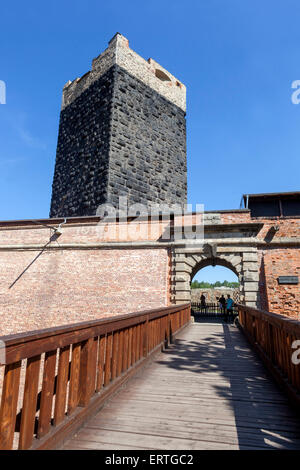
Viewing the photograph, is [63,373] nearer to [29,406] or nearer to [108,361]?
[29,406]

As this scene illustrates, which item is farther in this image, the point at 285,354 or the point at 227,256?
the point at 227,256

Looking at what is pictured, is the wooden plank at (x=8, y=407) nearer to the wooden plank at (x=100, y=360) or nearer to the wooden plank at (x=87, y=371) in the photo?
the wooden plank at (x=87, y=371)

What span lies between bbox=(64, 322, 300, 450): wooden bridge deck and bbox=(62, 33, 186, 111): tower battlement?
15.4m

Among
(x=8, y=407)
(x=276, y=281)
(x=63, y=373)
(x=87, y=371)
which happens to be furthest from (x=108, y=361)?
(x=276, y=281)

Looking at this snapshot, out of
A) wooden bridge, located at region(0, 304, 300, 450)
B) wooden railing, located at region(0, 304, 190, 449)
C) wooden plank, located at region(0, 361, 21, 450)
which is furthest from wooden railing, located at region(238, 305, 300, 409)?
wooden plank, located at region(0, 361, 21, 450)

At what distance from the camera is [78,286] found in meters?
11.9

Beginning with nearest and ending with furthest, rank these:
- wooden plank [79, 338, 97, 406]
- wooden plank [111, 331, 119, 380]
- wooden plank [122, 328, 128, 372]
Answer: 1. wooden plank [79, 338, 97, 406]
2. wooden plank [111, 331, 119, 380]
3. wooden plank [122, 328, 128, 372]

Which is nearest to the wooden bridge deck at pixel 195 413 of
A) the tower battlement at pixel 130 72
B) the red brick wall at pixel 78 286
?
the red brick wall at pixel 78 286

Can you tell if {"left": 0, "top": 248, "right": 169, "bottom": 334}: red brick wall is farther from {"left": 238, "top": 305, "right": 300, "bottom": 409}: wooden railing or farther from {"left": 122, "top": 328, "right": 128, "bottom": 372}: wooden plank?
{"left": 122, "top": 328, "right": 128, "bottom": 372}: wooden plank

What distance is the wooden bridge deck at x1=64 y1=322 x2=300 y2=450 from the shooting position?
234cm

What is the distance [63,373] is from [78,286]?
9813 mm
